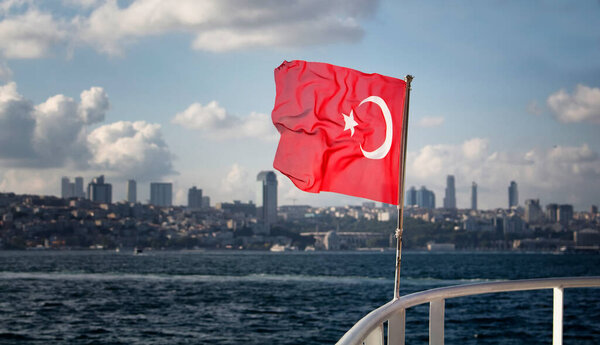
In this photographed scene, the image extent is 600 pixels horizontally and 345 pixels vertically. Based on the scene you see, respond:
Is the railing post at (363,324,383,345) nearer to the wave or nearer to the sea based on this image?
the sea

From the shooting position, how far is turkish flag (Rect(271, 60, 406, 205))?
504 cm

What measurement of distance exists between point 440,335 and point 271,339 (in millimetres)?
29287

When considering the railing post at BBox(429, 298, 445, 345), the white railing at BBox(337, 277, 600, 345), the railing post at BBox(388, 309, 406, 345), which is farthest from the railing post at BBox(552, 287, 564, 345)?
the railing post at BBox(388, 309, 406, 345)

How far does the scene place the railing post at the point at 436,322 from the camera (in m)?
3.72

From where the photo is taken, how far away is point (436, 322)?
12.3 ft

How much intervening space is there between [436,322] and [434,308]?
7 centimetres

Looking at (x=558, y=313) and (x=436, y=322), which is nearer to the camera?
(x=436, y=322)

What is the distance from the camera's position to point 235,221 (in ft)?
655

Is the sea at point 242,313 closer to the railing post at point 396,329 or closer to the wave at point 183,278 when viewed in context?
the wave at point 183,278

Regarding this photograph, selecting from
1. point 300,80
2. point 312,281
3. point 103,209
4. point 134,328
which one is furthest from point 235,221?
point 300,80

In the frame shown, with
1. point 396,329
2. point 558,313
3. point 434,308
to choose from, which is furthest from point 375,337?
point 558,313

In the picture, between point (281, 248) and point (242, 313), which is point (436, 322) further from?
point (281, 248)

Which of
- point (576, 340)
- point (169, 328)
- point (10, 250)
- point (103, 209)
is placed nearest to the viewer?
point (576, 340)

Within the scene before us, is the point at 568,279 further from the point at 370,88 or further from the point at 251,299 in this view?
the point at 251,299
